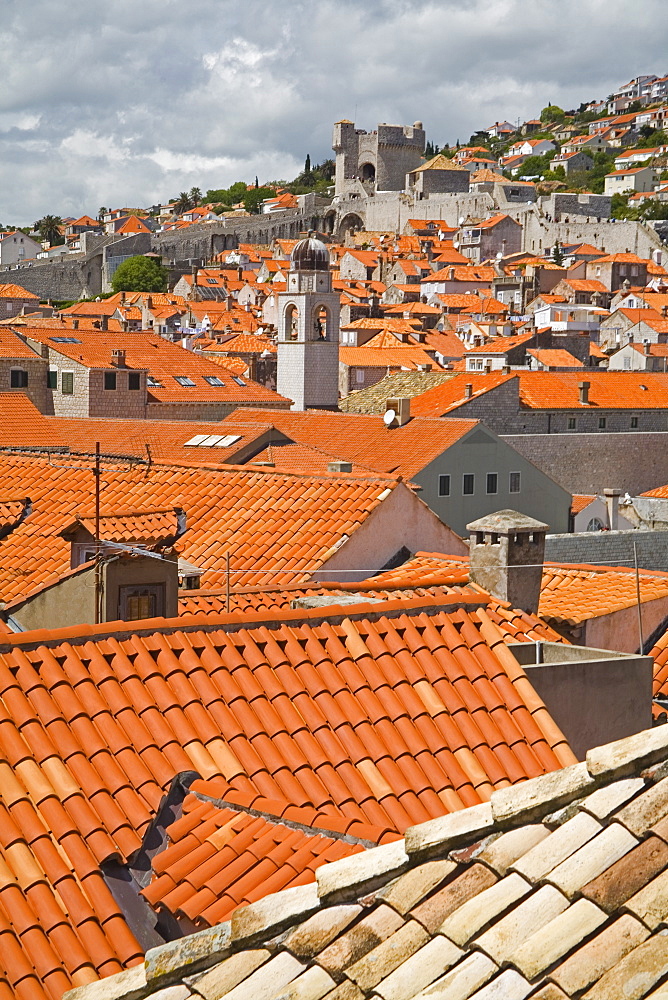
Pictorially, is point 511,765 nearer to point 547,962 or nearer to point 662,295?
point 547,962

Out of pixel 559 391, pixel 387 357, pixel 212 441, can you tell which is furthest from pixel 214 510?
pixel 387 357

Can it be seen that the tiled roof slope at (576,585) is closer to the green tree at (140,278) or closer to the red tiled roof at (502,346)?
the red tiled roof at (502,346)

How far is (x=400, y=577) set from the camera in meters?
12.4

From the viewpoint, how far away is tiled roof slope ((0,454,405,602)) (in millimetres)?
12570

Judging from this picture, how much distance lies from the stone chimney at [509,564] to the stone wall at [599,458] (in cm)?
3152

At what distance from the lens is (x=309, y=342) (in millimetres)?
40688

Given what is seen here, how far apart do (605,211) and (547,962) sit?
124m

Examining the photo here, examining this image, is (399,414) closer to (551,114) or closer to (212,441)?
(212,441)

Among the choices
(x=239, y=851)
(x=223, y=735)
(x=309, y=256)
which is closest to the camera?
(x=239, y=851)

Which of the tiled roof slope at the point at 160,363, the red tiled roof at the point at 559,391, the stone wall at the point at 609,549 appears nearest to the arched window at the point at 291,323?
the tiled roof slope at the point at 160,363

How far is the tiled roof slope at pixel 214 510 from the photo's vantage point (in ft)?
41.2

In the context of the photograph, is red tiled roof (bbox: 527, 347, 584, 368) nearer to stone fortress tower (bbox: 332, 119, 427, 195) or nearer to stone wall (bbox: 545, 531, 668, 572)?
stone wall (bbox: 545, 531, 668, 572)

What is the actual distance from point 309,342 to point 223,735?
115ft

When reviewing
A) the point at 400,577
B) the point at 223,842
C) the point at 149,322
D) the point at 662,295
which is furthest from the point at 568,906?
the point at 662,295
